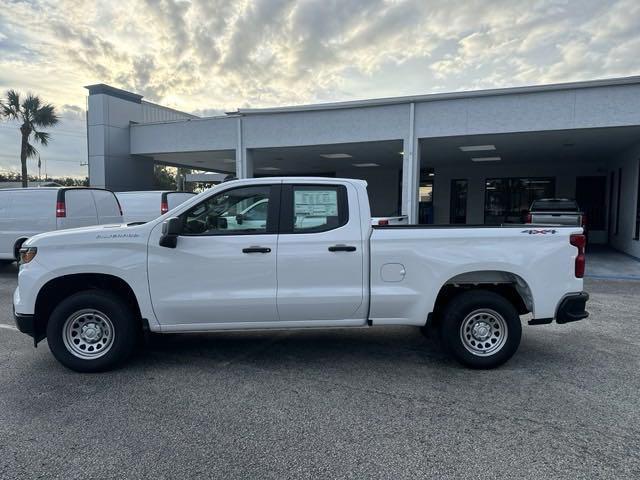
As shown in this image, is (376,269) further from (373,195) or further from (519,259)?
(373,195)

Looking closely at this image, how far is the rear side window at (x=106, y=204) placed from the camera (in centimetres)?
1073

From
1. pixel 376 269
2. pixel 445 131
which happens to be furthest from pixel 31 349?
pixel 445 131

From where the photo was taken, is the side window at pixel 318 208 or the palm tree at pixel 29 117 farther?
the palm tree at pixel 29 117

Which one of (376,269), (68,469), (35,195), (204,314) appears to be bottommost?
(68,469)

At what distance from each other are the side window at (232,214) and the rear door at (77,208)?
684cm

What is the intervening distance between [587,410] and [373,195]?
822 inches

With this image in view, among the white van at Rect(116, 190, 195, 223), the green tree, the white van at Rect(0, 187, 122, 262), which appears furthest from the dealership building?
the green tree

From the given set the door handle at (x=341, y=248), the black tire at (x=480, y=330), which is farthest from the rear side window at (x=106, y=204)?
the black tire at (x=480, y=330)

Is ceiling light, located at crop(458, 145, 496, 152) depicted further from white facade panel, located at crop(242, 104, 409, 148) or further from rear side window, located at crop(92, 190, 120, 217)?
rear side window, located at crop(92, 190, 120, 217)

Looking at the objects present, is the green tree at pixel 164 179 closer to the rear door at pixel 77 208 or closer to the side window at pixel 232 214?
the rear door at pixel 77 208

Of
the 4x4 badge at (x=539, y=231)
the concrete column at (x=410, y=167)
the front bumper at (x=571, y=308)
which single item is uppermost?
the concrete column at (x=410, y=167)

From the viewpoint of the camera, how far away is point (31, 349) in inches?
218

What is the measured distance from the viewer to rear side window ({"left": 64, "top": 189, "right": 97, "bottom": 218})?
10.2 meters

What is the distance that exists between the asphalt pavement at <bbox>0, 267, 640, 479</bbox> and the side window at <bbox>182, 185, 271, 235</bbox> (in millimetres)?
1464
